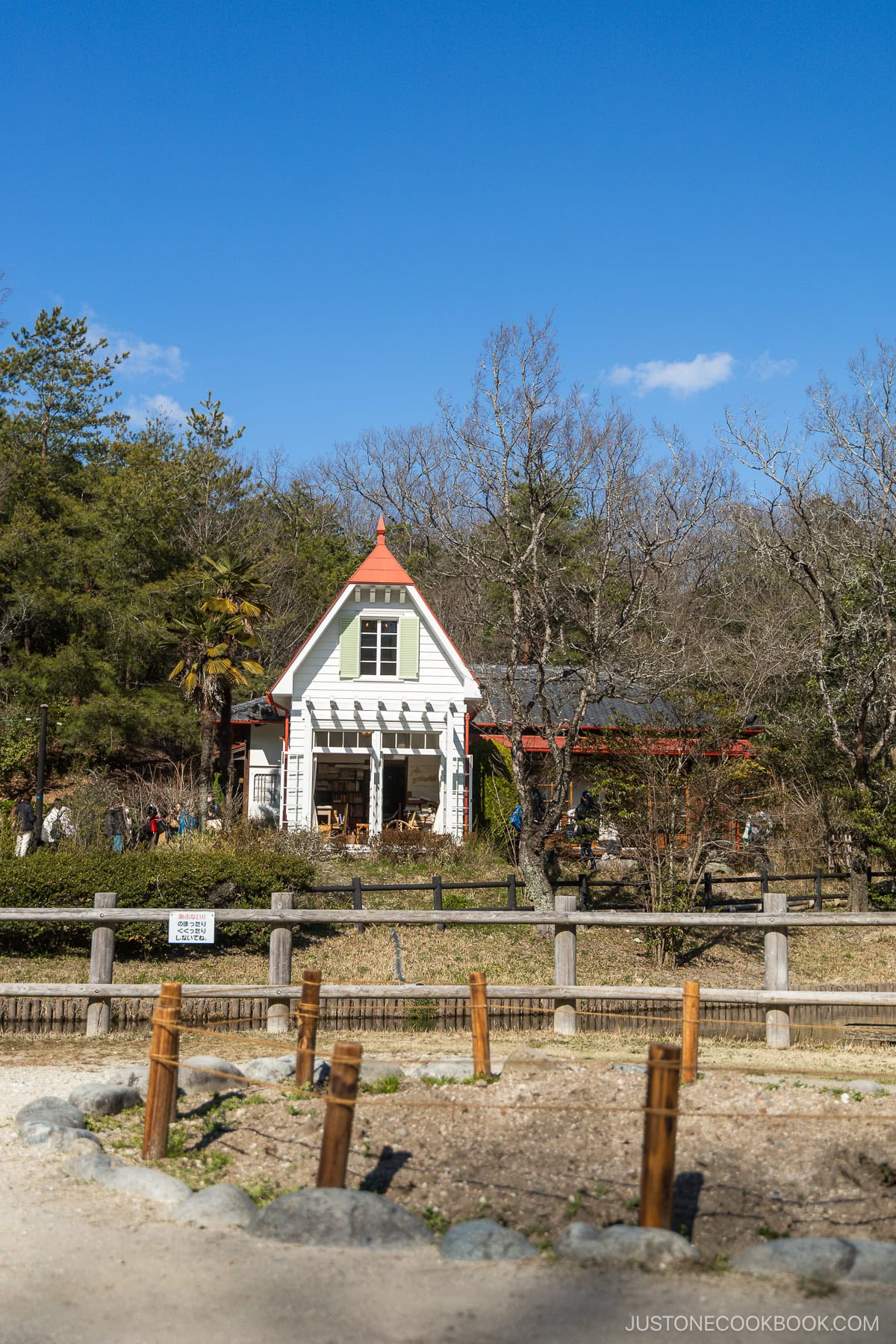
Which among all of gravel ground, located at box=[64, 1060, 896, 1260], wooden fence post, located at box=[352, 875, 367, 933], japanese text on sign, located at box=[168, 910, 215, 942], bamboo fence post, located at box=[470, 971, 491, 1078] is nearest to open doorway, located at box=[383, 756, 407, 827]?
wooden fence post, located at box=[352, 875, 367, 933]

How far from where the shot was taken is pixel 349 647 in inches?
1064

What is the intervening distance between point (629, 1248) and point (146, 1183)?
2.61m

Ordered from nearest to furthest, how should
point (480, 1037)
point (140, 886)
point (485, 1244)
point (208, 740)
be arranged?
point (485, 1244)
point (480, 1037)
point (140, 886)
point (208, 740)

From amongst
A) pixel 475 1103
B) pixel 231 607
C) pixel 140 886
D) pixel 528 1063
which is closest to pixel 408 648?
pixel 231 607

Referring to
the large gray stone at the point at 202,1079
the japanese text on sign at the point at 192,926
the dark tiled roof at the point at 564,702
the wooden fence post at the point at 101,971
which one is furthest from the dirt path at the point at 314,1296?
the dark tiled roof at the point at 564,702

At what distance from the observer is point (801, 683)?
1023 inches

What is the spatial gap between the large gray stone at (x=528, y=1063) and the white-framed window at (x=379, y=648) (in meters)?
17.4

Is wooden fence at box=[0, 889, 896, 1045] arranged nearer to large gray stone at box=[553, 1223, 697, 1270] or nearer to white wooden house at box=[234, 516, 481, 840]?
large gray stone at box=[553, 1223, 697, 1270]

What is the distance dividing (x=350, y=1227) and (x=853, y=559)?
1986 cm

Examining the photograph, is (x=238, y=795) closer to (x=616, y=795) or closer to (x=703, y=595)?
(x=616, y=795)

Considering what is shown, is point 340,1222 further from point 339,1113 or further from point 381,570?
point 381,570

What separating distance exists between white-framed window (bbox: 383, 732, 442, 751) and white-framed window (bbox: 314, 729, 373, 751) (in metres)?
0.46

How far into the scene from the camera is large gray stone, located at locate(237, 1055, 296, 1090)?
28.7 feet

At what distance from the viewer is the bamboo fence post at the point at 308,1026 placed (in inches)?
314
